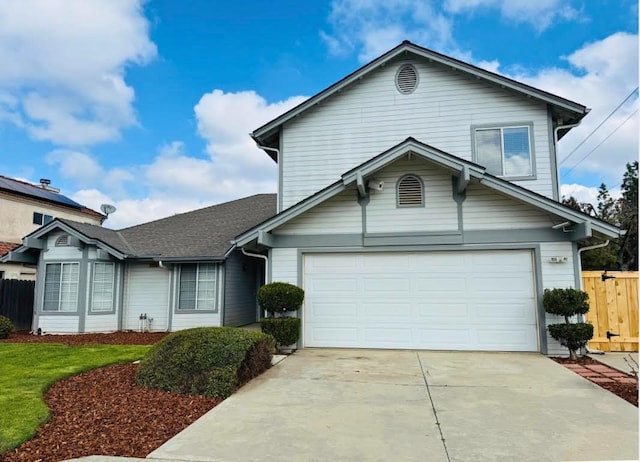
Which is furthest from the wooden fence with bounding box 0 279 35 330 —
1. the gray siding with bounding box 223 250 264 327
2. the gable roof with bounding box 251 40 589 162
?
the gable roof with bounding box 251 40 589 162

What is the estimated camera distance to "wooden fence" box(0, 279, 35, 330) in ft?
48.2

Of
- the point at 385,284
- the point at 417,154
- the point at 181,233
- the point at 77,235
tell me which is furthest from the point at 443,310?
the point at 77,235

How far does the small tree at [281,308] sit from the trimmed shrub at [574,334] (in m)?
5.65

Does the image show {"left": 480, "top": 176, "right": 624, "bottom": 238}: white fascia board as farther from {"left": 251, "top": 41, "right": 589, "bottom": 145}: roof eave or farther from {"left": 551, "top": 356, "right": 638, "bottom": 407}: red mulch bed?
{"left": 251, "top": 41, "right": 589, "bottom": 145}: roof eave

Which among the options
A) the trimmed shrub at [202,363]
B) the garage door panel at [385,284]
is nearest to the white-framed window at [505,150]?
the garage door panel at [385,284]

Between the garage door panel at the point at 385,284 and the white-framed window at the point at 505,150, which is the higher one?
the white-framed window at the point at 505,150

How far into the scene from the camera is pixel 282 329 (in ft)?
31.4

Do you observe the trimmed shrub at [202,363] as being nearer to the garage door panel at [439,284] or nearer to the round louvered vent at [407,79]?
the garage door panel at [439,284]

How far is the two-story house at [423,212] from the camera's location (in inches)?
373

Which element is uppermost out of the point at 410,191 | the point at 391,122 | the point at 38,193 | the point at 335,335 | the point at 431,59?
the point at 431,59

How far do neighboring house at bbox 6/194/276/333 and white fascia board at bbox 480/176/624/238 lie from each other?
7724mm

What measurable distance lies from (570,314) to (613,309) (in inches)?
81.6

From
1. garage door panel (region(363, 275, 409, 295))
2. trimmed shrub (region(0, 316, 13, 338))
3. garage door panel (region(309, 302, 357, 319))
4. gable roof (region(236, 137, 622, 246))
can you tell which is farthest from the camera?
trimmed shrub (region(0, 316, 13, 338))

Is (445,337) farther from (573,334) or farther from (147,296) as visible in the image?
(147,296)
